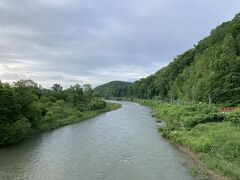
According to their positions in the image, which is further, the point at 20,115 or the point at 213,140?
the point at 20,115

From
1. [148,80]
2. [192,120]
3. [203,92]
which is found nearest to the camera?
[192,120]

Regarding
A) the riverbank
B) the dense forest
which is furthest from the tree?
the dense forest

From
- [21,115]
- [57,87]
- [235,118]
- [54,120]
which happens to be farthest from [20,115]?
[57,87]

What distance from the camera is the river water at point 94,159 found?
21453mm

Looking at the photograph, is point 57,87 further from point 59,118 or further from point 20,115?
point 20,115

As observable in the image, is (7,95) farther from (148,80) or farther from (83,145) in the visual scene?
(148,80)

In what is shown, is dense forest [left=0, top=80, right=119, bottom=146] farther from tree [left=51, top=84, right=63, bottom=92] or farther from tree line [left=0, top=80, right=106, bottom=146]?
tree [left=51, top=84, right=63, bottom=92]

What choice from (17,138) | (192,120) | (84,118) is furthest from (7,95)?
(84,118)

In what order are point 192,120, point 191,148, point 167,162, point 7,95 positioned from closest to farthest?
point 167,162 < point 191,148 < point 7,95 < point 192,120

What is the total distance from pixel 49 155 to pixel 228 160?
15214 mm

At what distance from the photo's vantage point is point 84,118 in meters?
60.6

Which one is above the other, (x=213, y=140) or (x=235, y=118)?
(x=235, y=118)

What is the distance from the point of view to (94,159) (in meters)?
25.9

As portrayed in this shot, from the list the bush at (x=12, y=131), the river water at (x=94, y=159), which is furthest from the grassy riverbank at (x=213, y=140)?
the bush at (x=12, y=131)
